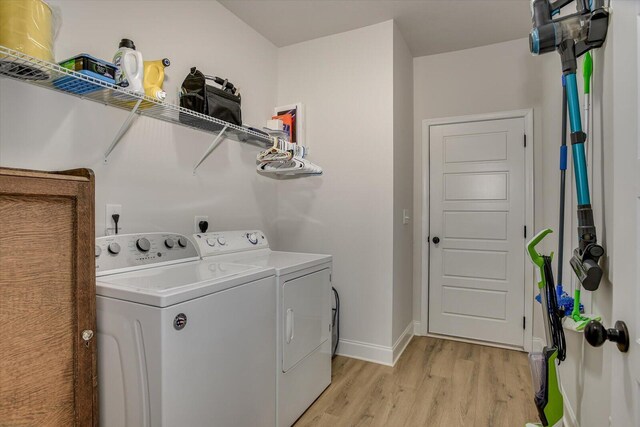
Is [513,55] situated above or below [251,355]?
above

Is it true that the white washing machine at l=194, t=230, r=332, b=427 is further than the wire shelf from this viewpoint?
Yes

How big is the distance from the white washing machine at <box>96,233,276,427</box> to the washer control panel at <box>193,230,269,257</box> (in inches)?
13.2

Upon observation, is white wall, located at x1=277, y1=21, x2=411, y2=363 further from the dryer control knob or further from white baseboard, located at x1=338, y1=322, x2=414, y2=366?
the dryer control knob

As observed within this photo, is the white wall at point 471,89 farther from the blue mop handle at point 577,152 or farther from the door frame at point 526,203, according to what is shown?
the blue mop handle at point 577,152

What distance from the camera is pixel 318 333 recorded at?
212cm

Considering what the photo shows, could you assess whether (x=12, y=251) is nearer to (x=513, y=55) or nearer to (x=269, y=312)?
(x=269, y=312)

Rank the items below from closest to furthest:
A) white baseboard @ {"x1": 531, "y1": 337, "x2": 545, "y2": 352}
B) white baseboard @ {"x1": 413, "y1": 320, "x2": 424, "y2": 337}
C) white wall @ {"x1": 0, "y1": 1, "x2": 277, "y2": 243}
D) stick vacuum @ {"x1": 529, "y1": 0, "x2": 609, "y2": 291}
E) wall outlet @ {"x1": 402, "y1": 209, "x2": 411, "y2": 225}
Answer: stick vacuum @ {"x1": 529, "y1": 0, "x2": 609, "y2": 291}, white wall @ {"x1": 0, "y1": 1, "x2": 277, "y2": 243}, white baseboard @ {"x1": 531, "y1": 337, "x2": 545, "y2": 352}, wall outlet @ {"x1": 402, "y1": 209, "x2": 411, "y2": 225}, white baseboard @ {"x1": 413, "y1": 320, "x2": 424, "y2": 337}

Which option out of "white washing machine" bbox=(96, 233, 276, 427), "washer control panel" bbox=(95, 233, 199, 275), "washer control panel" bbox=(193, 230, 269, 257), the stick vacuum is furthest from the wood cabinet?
the stick vacuum

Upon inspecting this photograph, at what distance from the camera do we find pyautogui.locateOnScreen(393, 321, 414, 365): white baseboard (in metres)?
2.74

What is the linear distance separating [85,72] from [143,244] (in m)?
0.80

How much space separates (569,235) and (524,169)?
4.27 feet

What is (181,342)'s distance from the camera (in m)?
1.22

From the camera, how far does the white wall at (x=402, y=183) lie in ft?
8.97

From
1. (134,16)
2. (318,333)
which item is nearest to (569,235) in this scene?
(318,333)
